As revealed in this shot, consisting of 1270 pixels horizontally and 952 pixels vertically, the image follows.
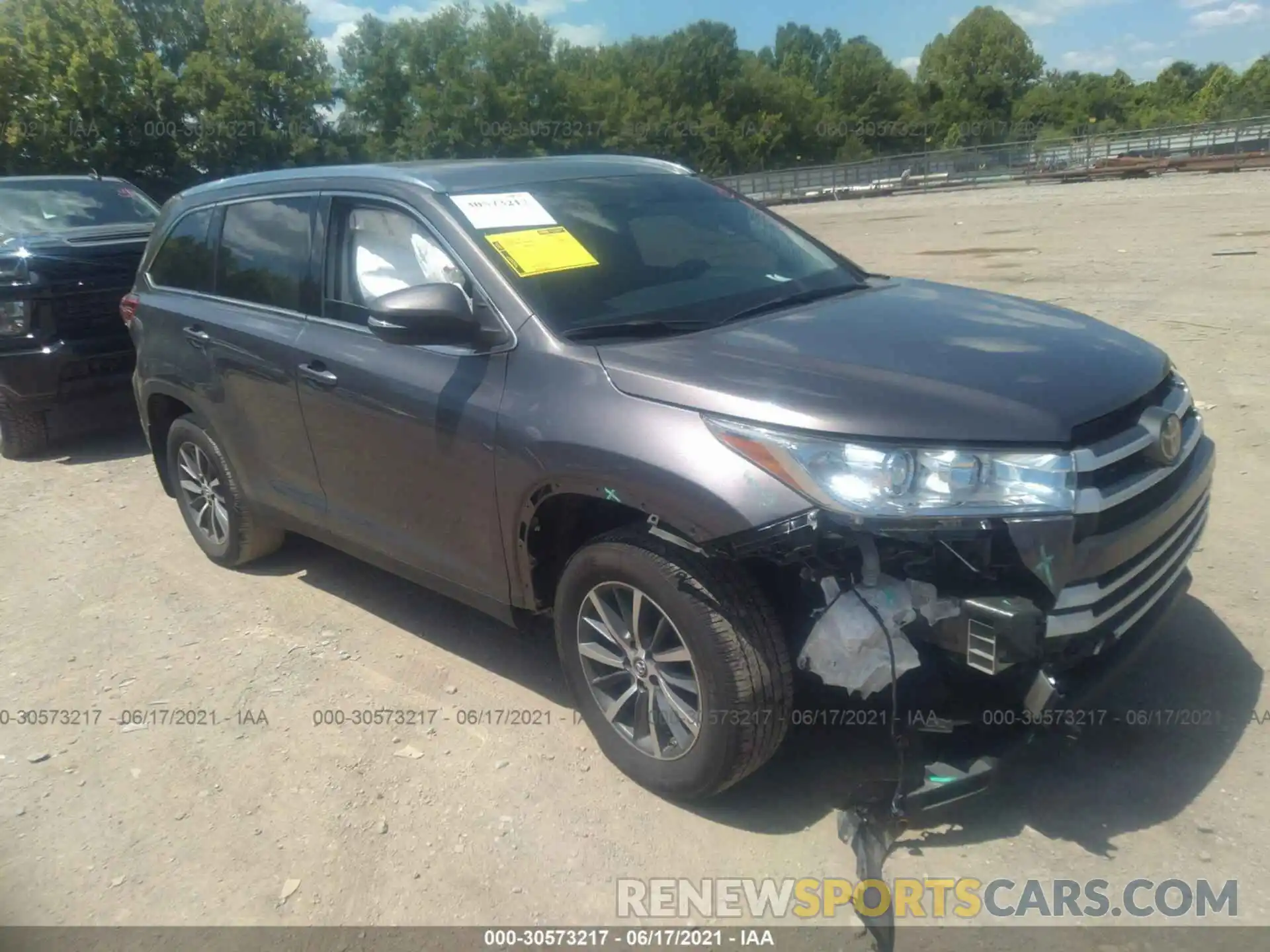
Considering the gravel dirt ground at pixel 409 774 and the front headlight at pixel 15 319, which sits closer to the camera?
the gravel dirt ground at pixel 409 774

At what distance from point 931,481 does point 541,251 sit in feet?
5.37

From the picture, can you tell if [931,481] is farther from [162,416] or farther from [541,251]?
[162,416]

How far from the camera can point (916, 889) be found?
2.85 meters

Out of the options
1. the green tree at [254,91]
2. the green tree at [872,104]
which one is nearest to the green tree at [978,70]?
the green tree at [872,104]

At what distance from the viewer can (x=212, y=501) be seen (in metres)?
5.35

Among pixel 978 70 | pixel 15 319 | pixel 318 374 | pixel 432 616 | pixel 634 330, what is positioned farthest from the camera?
pixel 978 70

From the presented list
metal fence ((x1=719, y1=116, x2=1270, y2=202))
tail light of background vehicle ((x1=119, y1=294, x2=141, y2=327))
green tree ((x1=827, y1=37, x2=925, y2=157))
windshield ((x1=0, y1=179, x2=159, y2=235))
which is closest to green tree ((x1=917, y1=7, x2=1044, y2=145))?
green tree ((x1=827, y1=37, x2=925, y2=157))

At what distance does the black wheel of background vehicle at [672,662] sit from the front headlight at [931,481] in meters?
0.40

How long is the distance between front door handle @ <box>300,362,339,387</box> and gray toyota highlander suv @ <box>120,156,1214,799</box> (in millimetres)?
16

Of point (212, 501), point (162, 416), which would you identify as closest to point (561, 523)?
point (212, 501)

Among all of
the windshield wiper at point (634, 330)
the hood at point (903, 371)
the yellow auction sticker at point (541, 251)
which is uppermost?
the yellow auction sticker at point (541, 251)

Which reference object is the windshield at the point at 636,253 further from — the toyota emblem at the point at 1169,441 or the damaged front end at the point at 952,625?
the toyota emblem at the point at 1169,441

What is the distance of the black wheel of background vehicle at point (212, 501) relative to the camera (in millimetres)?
5062

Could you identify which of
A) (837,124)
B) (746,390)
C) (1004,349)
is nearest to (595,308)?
(746,390)
